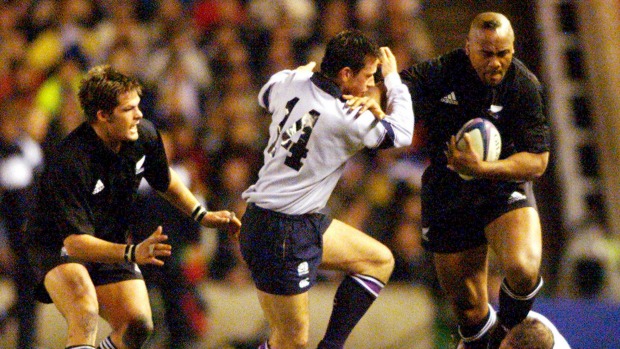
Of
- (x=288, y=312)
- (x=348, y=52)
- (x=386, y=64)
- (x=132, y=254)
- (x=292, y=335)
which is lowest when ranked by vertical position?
(x=292, y=335)

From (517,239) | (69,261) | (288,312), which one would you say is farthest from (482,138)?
(69,261)

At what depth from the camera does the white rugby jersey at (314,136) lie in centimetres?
535

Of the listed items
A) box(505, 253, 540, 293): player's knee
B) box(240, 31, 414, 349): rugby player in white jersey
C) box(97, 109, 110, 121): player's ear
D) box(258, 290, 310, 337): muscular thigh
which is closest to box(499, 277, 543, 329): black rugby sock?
box(505, 253, 540, 293): player's knee

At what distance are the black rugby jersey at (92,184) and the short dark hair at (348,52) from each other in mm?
1193

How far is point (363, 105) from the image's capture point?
539 cm

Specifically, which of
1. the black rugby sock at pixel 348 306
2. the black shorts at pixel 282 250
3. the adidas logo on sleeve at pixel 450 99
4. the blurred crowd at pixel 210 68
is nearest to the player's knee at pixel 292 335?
the black shorts at pixel 282 250

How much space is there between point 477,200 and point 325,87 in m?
1.21

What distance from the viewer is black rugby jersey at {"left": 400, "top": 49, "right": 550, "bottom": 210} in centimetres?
583

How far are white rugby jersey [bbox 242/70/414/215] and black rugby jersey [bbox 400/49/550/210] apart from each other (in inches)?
18.3

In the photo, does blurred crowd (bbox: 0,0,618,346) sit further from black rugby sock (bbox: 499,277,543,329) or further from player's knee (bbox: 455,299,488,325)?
black rugby sock (bbox: 499,277,543,329)

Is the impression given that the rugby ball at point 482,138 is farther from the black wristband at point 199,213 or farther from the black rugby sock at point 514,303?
the black wristband at point 199,213

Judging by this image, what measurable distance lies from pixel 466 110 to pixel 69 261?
240 centimetres

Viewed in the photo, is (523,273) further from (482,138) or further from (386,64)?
(386,64)

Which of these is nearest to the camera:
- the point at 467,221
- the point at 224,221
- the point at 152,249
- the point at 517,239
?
the point at 152,249
